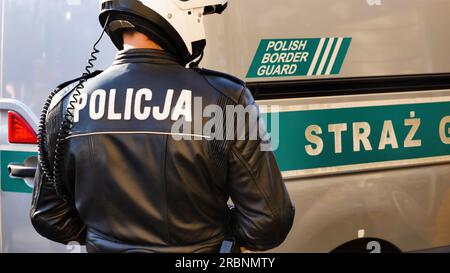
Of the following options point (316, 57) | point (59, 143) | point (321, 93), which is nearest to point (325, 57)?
point (316, 57)

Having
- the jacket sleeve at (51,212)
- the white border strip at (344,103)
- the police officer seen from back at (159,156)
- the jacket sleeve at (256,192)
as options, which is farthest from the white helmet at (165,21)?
the white border strip at (344,103)

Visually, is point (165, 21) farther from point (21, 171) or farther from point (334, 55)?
point (21, 171)

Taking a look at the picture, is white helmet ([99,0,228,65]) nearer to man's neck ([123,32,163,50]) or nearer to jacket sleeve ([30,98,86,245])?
man's neck ([123,32,163,50])

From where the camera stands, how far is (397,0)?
2742mm

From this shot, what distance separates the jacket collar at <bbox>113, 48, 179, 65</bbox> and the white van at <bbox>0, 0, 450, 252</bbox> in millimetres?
719

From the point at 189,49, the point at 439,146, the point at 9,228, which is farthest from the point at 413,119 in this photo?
the point at 9,228

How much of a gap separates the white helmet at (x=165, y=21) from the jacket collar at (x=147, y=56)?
3cm

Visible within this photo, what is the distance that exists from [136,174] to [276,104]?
108 centimetres

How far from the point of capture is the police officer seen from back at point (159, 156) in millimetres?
1572

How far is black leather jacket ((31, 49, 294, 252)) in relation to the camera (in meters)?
1.57

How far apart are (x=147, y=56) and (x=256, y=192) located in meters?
0.53

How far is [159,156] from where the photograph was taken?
5.13ft

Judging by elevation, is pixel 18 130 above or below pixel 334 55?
below
